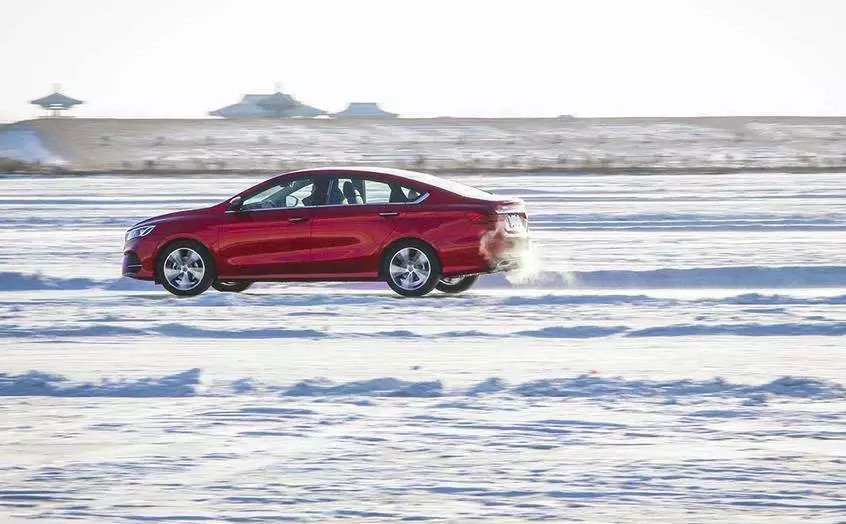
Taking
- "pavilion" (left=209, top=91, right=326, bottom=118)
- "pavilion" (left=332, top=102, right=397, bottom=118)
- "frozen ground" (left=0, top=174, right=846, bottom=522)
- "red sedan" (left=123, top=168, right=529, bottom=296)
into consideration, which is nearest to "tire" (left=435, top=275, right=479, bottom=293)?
"red sedan" (left=123, top=168, right=529, bottom=296)

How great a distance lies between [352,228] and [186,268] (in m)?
1.88

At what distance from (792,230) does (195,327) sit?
48.6ft

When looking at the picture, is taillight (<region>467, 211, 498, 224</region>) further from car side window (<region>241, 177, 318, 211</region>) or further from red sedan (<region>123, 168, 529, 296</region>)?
car side window (<region>241, 177, 318, 211</region>)

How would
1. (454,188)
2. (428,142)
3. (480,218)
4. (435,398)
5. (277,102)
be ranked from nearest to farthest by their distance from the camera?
(435,398) < (480,218) < (454,188) < (428,142) < (277,102)

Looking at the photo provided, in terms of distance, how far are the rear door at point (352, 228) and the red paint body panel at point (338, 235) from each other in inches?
0.4

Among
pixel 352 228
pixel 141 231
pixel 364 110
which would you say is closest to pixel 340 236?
pixel 352 228

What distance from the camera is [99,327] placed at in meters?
13.3

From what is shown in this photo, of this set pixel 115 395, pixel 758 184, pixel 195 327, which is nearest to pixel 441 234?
pixel 195 327

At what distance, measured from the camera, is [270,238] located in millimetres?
16188

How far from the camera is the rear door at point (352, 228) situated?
15891mm

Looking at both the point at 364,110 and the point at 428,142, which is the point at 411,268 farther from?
the point at 364,110

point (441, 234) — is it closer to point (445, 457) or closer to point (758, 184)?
point (445, 457)

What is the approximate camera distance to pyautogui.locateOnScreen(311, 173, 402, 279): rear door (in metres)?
15.9

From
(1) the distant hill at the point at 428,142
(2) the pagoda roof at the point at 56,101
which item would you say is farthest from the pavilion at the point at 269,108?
(1) the distant hill at the point at 428,142
